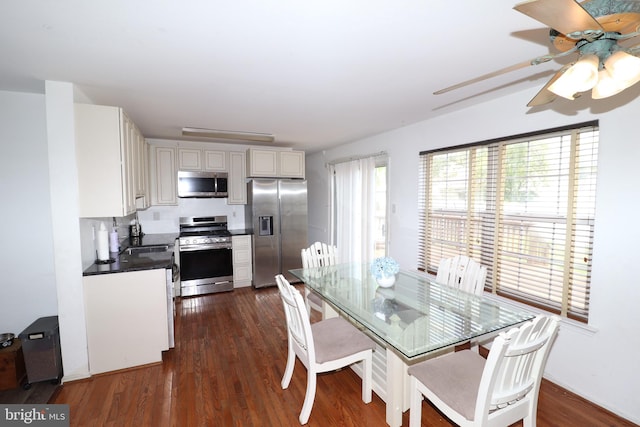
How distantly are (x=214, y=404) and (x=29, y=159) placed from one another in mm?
2609

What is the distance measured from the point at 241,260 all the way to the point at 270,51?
140 inches

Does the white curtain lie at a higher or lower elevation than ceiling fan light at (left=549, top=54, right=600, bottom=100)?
lower

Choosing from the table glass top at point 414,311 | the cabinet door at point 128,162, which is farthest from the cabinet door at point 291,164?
the table glass top at point 414,311

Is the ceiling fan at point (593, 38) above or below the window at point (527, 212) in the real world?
above

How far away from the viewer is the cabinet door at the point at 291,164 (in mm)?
4867

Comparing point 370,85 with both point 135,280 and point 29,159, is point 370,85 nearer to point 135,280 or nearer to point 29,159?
point 135,280

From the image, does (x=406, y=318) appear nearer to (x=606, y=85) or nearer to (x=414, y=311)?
(x=414, y=311)

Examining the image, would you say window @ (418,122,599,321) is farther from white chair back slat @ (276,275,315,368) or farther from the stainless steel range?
the stainless steel range

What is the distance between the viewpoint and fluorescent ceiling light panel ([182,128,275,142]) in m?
3.92

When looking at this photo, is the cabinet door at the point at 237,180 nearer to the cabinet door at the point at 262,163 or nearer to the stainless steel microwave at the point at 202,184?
the stainless steel microwave at the point at 202,184

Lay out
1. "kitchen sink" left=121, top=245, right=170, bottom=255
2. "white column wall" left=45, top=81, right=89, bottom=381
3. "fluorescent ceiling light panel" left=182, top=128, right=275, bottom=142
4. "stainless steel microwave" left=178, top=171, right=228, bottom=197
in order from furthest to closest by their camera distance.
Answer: "stainless steel microwave" left=178, top=171, right=228, bottom=197
"fluorescent ceiling light panel" left=182, top=128, right=275, bottom=142
"kitchen sink" left=121, top=245, right=170, bottom=255
"white column wall" left=45, top=81, right=89, bottom=381

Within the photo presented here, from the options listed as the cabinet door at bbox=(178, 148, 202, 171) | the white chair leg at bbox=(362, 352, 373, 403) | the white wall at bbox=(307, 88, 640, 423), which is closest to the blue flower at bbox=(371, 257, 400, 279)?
the white chair leg at bbox=(362, 352, 373, 403)

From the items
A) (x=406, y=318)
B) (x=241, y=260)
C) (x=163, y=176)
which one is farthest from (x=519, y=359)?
(x=163, y=176)

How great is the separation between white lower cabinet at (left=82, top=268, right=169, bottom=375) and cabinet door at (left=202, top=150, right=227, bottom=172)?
250 centimetres
